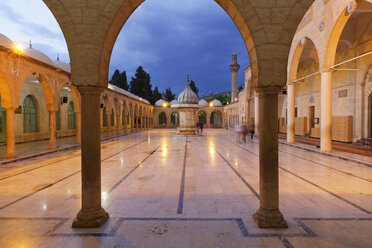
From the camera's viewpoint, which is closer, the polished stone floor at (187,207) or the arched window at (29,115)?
the polished stone floor at (187,207)

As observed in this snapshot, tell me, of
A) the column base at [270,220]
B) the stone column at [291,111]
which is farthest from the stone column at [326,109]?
the column base at [270,220]

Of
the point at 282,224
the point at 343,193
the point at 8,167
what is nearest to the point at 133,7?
the point at 282,224

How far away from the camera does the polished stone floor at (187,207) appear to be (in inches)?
125

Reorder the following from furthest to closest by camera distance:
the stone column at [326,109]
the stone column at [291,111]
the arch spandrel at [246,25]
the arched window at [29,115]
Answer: the arched window at [29,115] < the stone column at [291,111] < the stone column at [326,109] < the arch spandrel at [246,25]

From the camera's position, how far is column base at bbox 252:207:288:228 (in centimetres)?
345

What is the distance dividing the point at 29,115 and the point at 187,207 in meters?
17.1

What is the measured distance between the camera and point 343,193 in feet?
16.4

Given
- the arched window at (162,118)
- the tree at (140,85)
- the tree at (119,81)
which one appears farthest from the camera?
the arched window at (162,118)

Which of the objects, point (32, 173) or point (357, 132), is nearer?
point (32, 173)

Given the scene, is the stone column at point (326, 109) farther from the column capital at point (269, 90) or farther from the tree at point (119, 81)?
the tree at point (119, 81)

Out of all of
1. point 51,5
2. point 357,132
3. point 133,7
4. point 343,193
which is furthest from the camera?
point 357,132

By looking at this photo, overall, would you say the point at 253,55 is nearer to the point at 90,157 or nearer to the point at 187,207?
the point at 187,207

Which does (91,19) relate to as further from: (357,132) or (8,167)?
(357,132)

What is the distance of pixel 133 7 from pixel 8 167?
24.9ft
